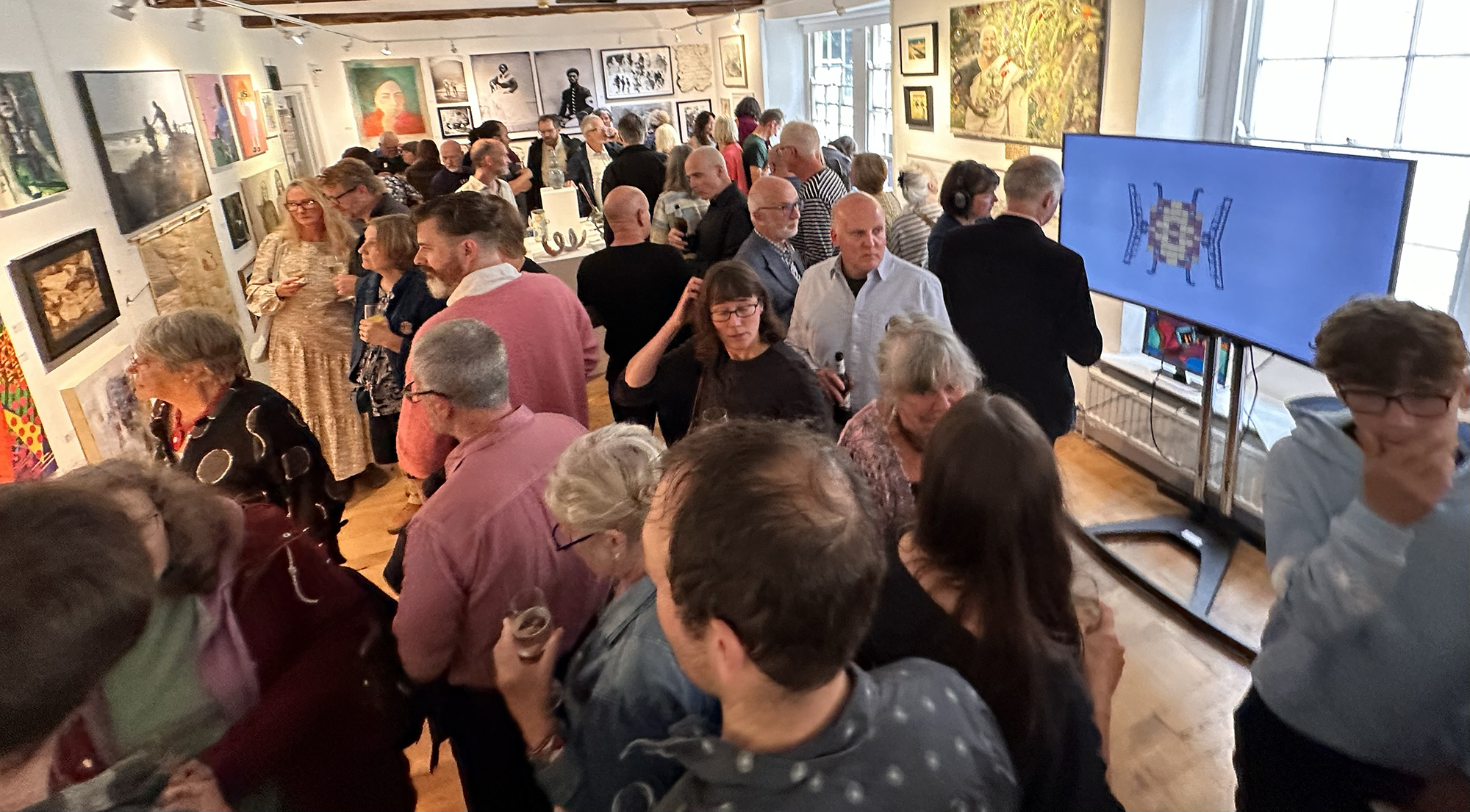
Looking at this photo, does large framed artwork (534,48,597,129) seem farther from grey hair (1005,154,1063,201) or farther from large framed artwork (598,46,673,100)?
grey hair (1005,154,1063,201)

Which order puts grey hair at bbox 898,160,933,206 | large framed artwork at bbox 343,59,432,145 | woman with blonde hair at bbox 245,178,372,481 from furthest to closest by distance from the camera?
large framed artwork at bbox 343,59,432,145
grey hair at bbox 898,160,933,206
woman with blonde hair at bbox 245,178,372,481

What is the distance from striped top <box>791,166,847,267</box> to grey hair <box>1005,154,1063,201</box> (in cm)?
109

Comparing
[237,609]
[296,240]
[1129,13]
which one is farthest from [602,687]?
[1129,13]

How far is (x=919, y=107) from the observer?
542cm

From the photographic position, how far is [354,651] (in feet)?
4.48

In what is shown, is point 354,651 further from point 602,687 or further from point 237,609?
point 602,687

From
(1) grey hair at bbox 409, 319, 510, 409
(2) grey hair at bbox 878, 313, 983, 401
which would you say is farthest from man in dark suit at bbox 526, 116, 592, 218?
(2) grey hair at bbox 878, 313, 983, 401

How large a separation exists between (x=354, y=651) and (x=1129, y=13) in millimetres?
3761

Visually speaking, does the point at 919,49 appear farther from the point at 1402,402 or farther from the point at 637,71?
the point at 637,71

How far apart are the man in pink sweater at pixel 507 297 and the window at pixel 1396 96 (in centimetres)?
270

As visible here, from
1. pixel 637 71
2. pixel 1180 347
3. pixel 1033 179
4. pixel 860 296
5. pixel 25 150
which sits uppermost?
pixel 637 71

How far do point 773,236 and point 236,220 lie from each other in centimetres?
416

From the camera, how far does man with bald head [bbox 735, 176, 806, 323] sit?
3.10 metres

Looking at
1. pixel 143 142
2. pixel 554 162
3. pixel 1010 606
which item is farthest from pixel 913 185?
pixel 554 162
